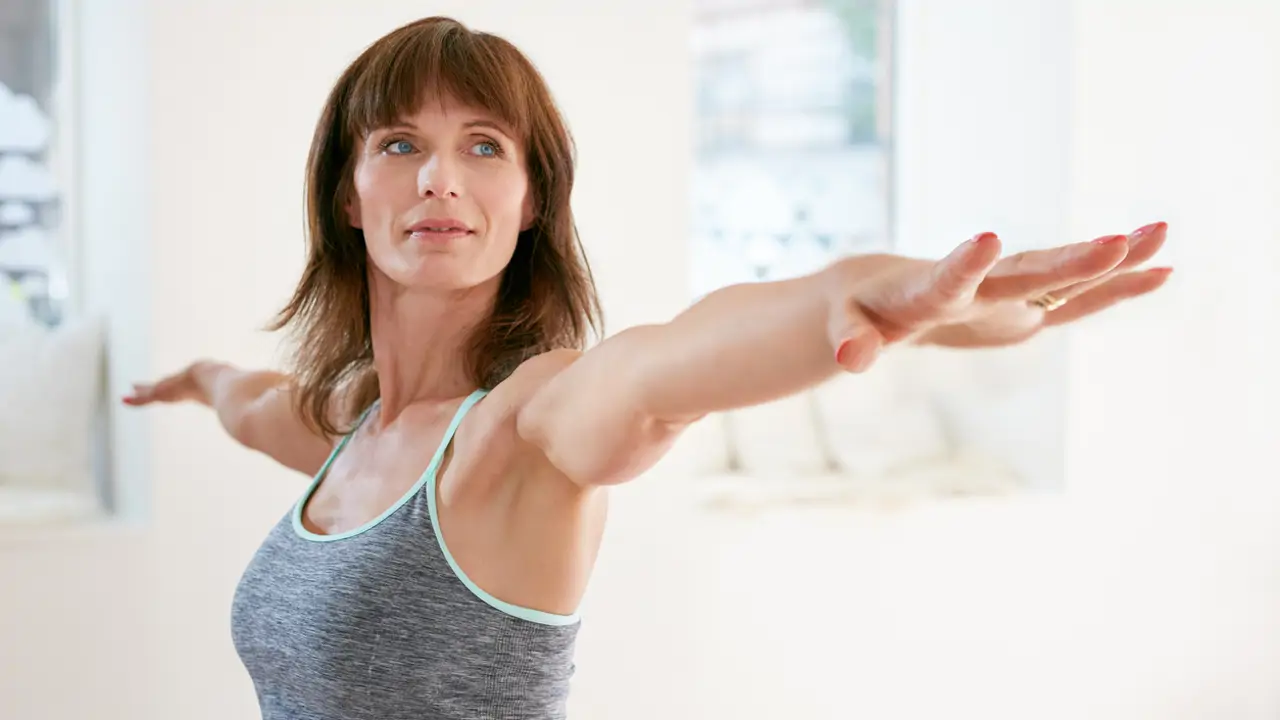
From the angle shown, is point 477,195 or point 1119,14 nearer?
point 477,195

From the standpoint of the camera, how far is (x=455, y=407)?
136cm

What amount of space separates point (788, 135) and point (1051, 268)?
9.68ft

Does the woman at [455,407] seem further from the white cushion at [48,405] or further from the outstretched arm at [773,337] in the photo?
the white cushion at [48,405]

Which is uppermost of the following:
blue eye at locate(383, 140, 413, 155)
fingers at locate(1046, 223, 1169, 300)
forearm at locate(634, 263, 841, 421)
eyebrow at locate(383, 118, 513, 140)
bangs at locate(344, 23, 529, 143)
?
bangs at locate(344, 23, 529, 143)

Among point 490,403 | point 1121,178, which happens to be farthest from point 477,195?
point 1121,178

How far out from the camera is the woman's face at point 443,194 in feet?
4.16

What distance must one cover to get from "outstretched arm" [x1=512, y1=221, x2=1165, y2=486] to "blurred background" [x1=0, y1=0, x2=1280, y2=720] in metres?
1.45

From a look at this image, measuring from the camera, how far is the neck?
1.37m

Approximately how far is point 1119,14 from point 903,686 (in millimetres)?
1567

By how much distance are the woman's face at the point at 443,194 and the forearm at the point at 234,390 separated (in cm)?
63

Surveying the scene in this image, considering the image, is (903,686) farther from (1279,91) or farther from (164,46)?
(164,46)

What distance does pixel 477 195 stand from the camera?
1279 millimetres

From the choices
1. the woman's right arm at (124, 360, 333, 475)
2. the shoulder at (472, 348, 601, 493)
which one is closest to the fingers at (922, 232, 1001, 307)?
the shoulder at (472, 348, 601, 493)

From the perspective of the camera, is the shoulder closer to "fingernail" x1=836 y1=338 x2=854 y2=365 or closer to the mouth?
the mouth
